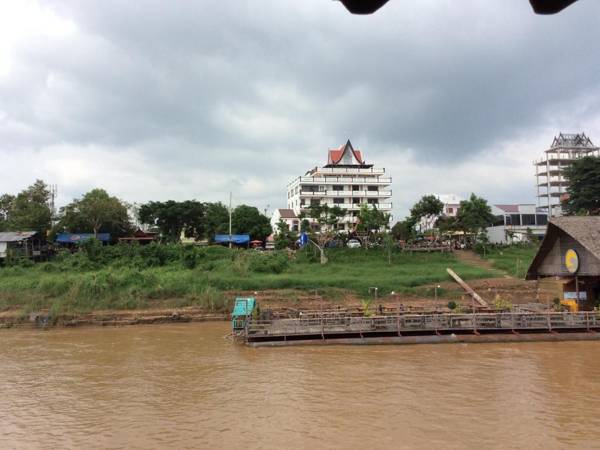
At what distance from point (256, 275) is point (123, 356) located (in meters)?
17.8

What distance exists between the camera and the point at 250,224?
2114 inches

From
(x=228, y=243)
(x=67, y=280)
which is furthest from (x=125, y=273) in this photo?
(x=228, y=243)

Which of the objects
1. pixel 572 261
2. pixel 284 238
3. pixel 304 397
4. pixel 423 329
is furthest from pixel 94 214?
pixel 572 261

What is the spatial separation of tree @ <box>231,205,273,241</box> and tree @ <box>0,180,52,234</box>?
19897mm

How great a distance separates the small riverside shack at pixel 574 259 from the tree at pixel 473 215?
23.4 meters

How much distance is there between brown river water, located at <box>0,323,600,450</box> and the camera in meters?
10.9

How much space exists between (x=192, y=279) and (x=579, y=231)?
84.2ft

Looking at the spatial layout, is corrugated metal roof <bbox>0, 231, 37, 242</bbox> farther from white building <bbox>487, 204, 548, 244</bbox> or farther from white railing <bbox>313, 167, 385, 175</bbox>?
white building <bbox>487, 204, 548, 244</bbox>

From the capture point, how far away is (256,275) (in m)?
37.4

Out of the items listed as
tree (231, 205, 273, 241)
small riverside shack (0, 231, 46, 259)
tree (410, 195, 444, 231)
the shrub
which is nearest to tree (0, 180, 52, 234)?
small riverside shack (0, 231, 46, 259)

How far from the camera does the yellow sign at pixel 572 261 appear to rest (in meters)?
21.5

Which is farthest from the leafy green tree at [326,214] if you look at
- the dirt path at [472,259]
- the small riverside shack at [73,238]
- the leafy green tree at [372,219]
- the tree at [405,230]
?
the small riverside shack at [73,238]

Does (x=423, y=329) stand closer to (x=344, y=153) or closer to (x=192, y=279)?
(x=192, y=279)

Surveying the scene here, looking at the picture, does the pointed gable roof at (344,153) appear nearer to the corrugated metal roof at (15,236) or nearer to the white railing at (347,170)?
the white railing at (347,170)
